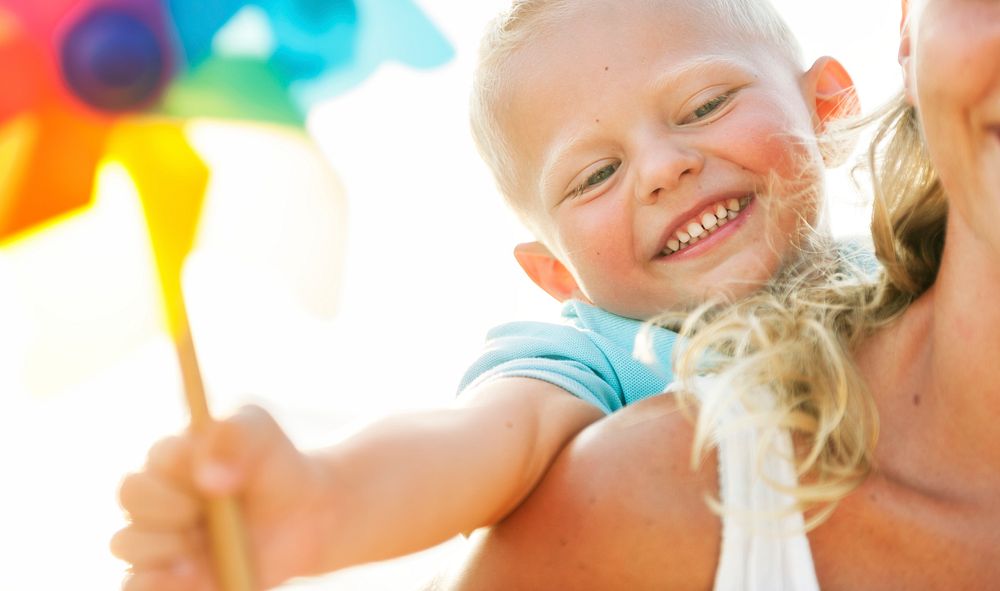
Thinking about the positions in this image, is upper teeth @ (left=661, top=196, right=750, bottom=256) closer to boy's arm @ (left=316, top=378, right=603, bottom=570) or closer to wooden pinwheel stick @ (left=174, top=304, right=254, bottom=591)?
boy's arm @ (left=316, top=378, right=603, bottom=570)

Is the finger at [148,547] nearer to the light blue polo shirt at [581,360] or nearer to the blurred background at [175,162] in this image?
the blurred background at [175,162]

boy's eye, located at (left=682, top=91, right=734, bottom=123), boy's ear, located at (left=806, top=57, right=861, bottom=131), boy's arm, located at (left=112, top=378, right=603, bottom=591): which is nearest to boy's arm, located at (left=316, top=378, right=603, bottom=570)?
boy's arm, located at (left=112, top=378, right=603, bottom=591)

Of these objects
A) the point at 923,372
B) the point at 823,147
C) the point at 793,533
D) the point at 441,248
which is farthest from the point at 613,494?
the point at 441,248

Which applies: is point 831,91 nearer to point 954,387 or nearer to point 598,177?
point 598,177

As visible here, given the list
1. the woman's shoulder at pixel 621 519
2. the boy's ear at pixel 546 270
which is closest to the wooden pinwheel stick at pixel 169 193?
the woman's shoulder at pixel 621 519

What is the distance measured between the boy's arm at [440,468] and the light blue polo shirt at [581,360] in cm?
9

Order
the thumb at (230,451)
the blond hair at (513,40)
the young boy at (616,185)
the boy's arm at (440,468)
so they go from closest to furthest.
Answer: the thumb at (230,451) < the boy's arm at (440,468) < the young boy at (616,185) < the blond hair at (513,40)

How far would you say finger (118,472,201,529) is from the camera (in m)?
0.78

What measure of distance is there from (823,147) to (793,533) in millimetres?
777

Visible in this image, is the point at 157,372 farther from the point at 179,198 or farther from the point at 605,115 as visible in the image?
the point at 179,198

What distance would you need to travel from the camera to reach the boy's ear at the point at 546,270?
1.81 metres

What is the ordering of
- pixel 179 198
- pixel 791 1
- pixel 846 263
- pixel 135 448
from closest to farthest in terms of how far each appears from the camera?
pixel 179 198 → pixel 846 263 → pixel 135 448 → pixel 791 1

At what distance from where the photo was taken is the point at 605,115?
1.48m

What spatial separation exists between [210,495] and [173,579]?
67 millimetres
